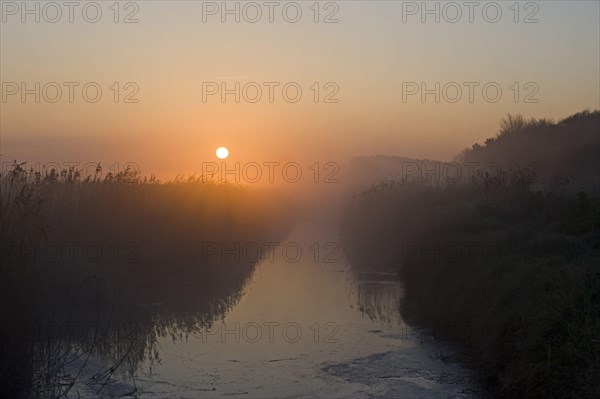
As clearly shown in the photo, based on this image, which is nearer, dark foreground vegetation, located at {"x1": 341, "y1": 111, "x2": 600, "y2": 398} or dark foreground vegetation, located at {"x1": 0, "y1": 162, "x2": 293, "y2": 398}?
dark foreground vegetation, located at {"x1": 0, "y1": 162, "x2": 293, "y2": 398}

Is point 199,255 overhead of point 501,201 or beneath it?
beneath

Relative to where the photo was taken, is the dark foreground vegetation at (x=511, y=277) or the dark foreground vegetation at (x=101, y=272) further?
the dark foreground vegetation at (x=511, y=277)

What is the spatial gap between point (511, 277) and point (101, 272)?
8053mm

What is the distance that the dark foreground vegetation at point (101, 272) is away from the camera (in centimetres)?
762

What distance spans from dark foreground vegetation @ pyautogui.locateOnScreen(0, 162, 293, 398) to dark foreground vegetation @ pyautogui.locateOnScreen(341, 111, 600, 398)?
4545 mm

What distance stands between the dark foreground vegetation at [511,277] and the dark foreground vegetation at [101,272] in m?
4.54

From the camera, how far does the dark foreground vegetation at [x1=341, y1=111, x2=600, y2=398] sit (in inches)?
320

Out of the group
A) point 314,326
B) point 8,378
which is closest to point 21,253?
point 8,378

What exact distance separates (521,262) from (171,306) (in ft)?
23.4

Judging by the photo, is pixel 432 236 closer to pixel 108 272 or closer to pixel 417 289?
pixel 417 289

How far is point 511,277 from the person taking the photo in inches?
448

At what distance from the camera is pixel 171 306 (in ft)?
49.8

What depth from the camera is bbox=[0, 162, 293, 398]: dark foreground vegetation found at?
7.62 meters

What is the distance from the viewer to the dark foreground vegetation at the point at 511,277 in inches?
320
